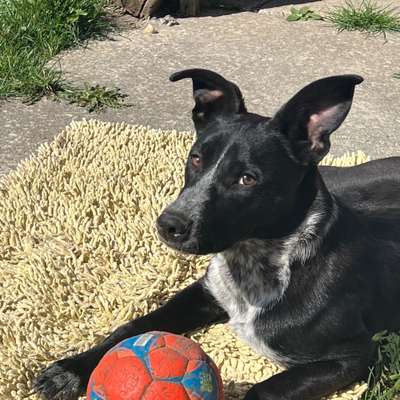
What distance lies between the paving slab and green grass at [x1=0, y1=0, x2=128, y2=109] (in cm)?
14

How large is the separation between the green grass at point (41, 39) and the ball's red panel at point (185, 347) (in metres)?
3.41

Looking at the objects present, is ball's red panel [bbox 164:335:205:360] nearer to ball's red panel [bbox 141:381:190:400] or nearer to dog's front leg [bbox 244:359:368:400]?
ball's red panel [bbox 141:381:190:400]

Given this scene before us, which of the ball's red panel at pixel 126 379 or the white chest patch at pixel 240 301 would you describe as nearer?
the ball's red panel at pixel 126 379

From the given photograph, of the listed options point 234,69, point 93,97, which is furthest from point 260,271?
point 234,69

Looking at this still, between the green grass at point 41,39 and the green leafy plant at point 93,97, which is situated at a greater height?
the green grass at point 41,39

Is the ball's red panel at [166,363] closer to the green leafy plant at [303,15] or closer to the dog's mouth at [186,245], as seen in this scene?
the dog's mouth at [186,245]

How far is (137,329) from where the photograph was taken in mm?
3471

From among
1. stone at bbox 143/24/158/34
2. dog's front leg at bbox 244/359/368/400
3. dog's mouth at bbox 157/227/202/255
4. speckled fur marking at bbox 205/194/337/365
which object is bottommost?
stone at bbox 143/24/158/34

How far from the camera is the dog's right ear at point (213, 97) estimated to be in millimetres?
3330

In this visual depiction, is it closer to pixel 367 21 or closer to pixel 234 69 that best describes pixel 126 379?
pixel 234 69

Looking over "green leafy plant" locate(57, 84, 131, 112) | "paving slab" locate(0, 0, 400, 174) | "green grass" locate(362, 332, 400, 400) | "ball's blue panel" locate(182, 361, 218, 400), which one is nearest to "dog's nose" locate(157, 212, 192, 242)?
"ball's blue panel" locate(182, 361, 218, 400)

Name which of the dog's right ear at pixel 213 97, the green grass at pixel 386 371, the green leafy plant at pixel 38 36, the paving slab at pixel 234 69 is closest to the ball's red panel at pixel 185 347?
the green grass at pixel 386 371

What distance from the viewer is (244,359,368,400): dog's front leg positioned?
3.12 metres

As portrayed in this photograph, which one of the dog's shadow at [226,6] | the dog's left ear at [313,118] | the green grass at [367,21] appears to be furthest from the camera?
the dog's shadow at [226,6]
